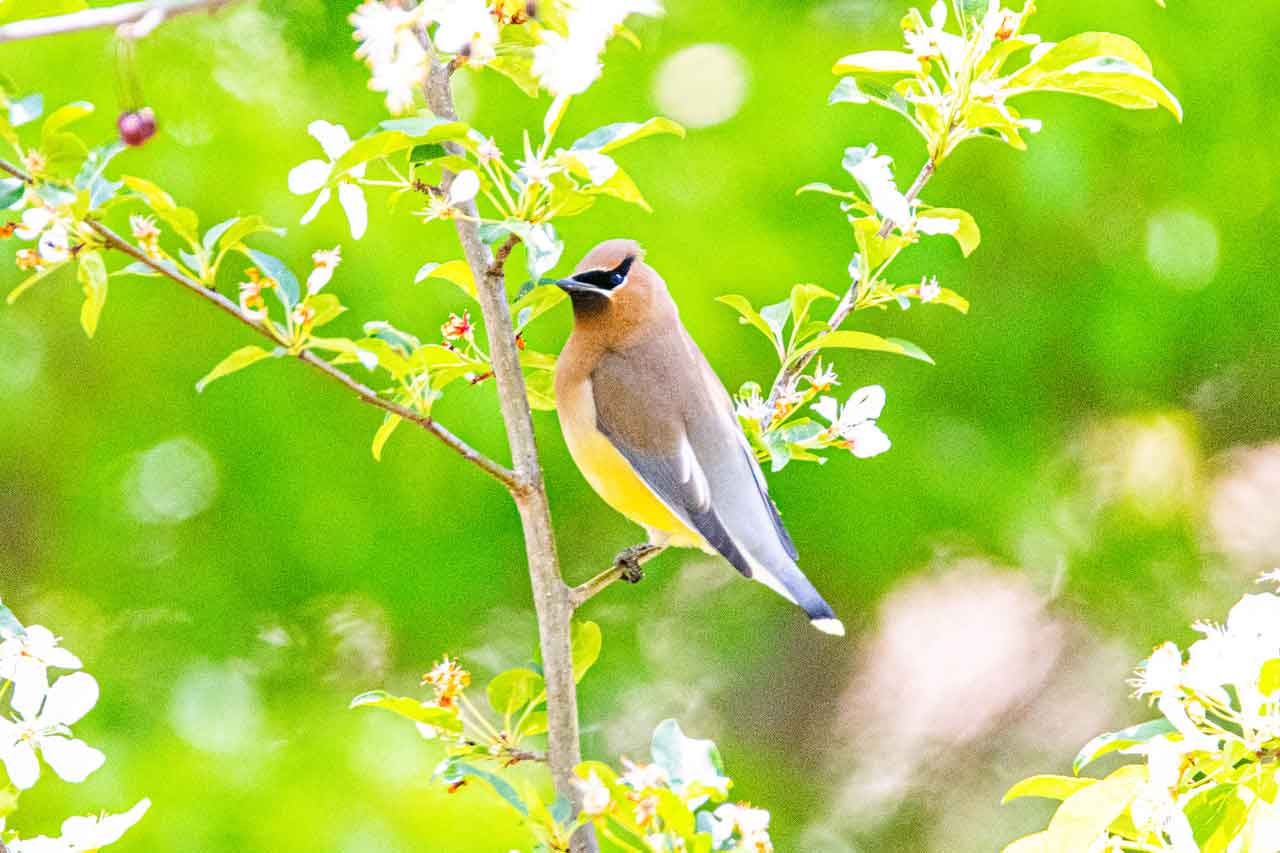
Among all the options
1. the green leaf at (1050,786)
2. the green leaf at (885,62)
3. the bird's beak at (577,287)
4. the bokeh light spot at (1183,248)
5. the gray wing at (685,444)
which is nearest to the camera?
A: the green leaf at (1050,786)

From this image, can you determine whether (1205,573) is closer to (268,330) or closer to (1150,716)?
(1150,716)

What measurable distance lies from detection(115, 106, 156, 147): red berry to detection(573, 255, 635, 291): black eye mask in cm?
51

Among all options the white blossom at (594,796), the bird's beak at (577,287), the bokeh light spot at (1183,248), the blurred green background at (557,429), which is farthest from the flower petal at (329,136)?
the bokeh light spot at (1183,248)

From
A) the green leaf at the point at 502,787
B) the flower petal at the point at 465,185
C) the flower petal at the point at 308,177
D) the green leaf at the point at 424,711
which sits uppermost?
the flower petal at the point at 308,177

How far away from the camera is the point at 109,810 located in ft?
5.96

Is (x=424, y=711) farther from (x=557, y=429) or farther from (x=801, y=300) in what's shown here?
(x=557, y=429)

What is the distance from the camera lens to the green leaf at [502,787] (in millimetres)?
853

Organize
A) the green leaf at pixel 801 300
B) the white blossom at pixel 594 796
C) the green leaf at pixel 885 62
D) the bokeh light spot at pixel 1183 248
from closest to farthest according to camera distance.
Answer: the white blossom at pixel 594 796
the green leaf at pixel 885 62
the green leaf at pixel 801 300
the bokeh light spot at pixel 1183 248

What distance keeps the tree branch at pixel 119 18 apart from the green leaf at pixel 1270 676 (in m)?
0.55

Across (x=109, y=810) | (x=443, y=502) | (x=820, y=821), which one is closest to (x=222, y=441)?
(x=443, y=502)

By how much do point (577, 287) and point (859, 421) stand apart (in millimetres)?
261

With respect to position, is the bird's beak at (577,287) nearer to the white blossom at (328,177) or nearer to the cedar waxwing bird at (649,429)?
the cedar waxwing bird at (649,429)

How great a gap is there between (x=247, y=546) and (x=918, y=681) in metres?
1.08

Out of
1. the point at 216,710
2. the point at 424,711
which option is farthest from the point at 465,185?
the point at 216,710
